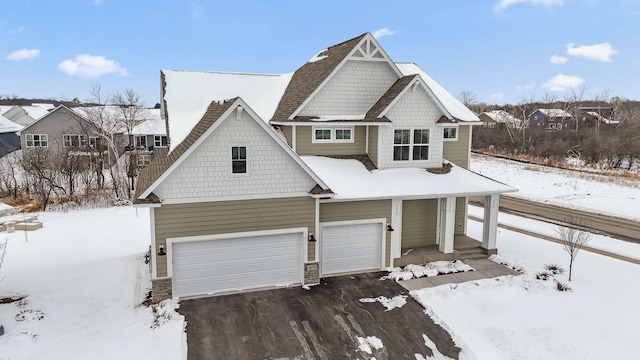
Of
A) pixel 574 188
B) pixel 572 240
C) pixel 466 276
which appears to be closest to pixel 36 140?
pixel 466 276

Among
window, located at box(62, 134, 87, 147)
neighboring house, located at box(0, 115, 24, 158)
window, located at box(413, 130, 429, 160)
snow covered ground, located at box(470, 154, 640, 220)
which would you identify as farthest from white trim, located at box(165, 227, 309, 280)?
neighboring house, located at box(0, 115, 24, 158)

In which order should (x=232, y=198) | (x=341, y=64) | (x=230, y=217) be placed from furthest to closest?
1. (x=341, y=64)
2. (x=230, y=217)
3. (x=232, y=198)

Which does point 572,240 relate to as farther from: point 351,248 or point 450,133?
point 351,248

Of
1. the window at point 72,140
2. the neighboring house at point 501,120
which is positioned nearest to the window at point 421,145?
the window at point 72,140

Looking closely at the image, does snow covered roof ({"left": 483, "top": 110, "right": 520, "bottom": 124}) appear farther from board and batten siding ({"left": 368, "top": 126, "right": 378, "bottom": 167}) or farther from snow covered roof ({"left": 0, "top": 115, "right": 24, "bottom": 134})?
snow covered roof ({"left": 0, "top": 115, "right": 24, "bottom": 134})

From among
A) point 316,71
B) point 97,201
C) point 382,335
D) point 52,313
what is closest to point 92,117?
point 97,201

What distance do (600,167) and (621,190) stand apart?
48.7 ft

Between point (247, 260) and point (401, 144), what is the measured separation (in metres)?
7.57

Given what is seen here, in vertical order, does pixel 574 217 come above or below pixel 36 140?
below

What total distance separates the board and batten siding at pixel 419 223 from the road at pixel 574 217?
10.3 metres

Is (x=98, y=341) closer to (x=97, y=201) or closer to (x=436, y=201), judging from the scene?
(x=436, y=201)

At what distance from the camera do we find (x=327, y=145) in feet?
55.3

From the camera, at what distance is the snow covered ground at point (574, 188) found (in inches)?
1100

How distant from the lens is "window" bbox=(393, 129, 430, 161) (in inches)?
657
